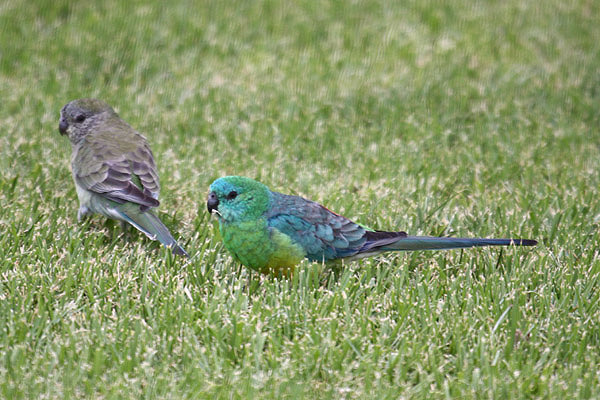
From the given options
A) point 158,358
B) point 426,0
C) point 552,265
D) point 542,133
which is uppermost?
point 426,0

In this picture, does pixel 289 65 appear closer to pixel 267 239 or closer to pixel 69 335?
pixel 267 239

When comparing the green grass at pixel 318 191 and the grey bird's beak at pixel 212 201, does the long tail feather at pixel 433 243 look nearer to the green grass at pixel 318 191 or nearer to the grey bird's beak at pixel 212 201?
the green grass at pixel 318 191

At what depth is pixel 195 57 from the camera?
25.2 feet

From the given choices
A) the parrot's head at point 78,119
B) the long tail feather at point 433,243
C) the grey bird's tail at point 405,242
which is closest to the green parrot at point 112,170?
the parrot's head at point 78,119

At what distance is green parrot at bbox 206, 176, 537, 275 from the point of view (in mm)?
4145

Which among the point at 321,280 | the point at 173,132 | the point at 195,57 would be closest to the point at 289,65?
the point at 195,57

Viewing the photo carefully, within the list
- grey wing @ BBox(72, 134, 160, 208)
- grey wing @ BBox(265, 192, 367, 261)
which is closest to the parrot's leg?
grey wing @ BBox(72, 134, 160, 208)

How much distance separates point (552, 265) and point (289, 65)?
3.85 meters

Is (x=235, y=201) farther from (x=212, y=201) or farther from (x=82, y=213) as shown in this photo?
Answer: (x=82, y=213)

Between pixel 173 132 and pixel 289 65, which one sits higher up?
pixel 289 65

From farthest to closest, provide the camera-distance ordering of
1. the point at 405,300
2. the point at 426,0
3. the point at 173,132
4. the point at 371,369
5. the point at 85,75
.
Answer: the point at 426,0 → the point at 85,75 → the point at 173,132 → the point at 405,300 → the point at 371,369

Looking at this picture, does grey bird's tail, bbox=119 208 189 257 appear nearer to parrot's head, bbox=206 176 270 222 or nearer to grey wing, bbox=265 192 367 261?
parrot's head, bbox=206 176 270 222

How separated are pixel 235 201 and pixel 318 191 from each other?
4.75ft

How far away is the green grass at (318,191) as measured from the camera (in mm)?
3504
